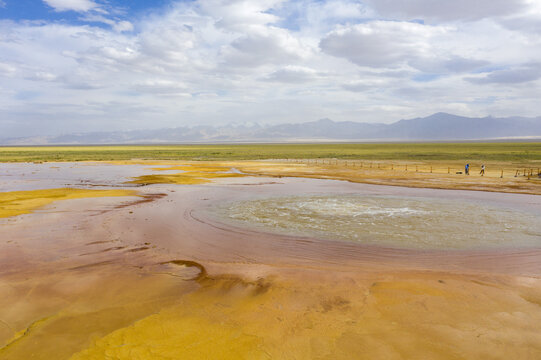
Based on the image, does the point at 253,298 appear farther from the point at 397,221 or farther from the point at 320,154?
the point at 320,154

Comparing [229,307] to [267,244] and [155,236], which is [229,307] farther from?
[155,236]

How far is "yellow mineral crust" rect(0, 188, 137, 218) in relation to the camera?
17.5 m

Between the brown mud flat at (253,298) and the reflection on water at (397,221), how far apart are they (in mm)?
1125

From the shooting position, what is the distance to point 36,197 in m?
21.3

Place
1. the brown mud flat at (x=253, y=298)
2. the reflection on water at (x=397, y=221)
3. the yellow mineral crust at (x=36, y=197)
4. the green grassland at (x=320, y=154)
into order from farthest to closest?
the green grassland at (x=320, y=154) → the yellow mineral crust at (x=36, y=197) → the reflection on water at (x=397, y=221) → the brown mud flat at (x=253, y=298)

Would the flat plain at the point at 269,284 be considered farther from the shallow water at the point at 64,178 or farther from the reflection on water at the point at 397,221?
the shallow water at the point at 64,178

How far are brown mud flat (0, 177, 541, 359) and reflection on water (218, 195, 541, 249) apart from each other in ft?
3.69

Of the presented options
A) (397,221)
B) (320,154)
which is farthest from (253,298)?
(320,154)

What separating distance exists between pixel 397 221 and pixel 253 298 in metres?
9.34

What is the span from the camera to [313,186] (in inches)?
1046

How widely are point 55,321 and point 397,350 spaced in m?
6.30

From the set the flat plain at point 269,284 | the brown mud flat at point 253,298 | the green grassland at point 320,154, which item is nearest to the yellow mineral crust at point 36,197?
the flat plain at point 269,284

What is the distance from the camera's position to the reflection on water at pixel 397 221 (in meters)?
12.0

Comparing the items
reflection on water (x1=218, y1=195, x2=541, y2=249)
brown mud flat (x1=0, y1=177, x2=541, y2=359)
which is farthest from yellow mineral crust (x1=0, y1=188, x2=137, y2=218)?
reflection on water (x1=218, y1=195, x2=541, y2=249)
